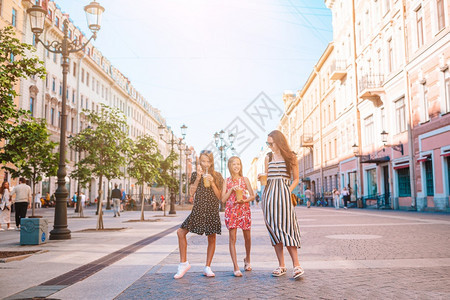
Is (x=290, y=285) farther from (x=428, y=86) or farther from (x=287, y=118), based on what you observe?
(x=287, y=118)

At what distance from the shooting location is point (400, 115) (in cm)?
2578

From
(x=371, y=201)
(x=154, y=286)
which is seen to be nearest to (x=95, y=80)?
(x=371, y=201)

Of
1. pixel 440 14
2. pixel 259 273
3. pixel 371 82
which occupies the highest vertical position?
pixel 440 14

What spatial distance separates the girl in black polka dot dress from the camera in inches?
215

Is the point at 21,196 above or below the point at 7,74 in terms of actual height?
below

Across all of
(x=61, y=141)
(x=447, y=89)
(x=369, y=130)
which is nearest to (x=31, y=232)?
(x=61, y=141)

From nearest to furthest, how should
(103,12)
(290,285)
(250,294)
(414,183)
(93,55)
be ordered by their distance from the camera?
(250,294)
(290,285)
(103,12)
(414,183)
(93,55)

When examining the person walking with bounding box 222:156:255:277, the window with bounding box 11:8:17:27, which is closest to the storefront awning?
the person walking with bounding box 222:156:255:277

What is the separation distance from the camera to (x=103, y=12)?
11.6m

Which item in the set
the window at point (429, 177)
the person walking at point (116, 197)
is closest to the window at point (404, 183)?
the window at point (429, 177)

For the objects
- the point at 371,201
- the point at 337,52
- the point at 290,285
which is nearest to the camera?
the point at 290,285

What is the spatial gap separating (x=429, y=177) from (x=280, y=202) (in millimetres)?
19371

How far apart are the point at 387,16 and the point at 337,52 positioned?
12.9 meters

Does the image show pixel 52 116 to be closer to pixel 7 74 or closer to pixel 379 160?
pixel 379 160
